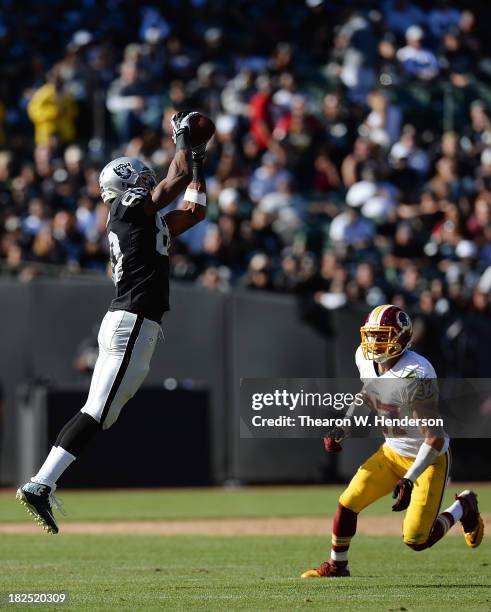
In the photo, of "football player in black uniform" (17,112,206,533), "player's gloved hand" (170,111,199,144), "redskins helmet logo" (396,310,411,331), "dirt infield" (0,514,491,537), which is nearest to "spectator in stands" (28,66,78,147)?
"dirt infield" (0,514,491,537)

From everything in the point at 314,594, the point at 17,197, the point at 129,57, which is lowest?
the point at 314,594

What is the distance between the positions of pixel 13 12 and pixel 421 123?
747cm

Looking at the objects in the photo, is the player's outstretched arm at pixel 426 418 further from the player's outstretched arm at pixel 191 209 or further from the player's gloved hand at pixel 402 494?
the player's outstretched arm at pixel 191 209

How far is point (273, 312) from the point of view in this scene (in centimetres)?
1823

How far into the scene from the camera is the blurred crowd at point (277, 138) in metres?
18.6

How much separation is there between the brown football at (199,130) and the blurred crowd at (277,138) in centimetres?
930

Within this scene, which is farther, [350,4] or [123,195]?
[350,4]

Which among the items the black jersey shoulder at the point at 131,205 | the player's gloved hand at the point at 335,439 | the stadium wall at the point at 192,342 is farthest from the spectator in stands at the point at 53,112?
the player's gloved hand at the point at 335,439

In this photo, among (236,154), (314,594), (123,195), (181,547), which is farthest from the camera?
(236,154)

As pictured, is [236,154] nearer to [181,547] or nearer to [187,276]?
[187,276]

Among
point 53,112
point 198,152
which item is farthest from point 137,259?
point 53,112

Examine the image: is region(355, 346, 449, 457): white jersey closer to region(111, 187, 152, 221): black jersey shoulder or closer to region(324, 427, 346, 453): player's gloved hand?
region(324, 427, 346, 453): player's gloved hand

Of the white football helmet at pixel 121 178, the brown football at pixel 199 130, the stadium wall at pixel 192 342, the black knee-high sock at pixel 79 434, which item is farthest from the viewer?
the stadium wall at pixel 192 342

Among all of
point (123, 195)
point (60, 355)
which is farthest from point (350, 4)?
point (123, 195)
